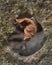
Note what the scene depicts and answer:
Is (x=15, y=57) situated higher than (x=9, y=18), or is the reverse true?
(x=9, y=18)

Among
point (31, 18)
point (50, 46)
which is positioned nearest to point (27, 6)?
point (31, 18)

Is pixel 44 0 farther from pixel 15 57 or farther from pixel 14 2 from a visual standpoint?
pixel 15 57

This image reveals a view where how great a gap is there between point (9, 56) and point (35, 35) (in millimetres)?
123

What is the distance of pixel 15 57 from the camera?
1.45 metres

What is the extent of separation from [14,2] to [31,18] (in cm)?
9

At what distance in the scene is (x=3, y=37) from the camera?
4.84 feet

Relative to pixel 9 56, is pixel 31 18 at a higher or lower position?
higher

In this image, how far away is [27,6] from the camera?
1476 millimetres

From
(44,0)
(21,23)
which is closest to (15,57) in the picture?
(21,23)

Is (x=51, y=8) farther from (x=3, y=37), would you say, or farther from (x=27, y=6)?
(x=3, y=37)

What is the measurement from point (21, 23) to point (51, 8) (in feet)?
0.41

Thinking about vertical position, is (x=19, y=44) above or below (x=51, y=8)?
below

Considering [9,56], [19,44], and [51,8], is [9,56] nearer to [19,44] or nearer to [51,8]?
[19,44]

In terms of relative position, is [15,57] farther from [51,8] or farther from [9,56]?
[51,8]
